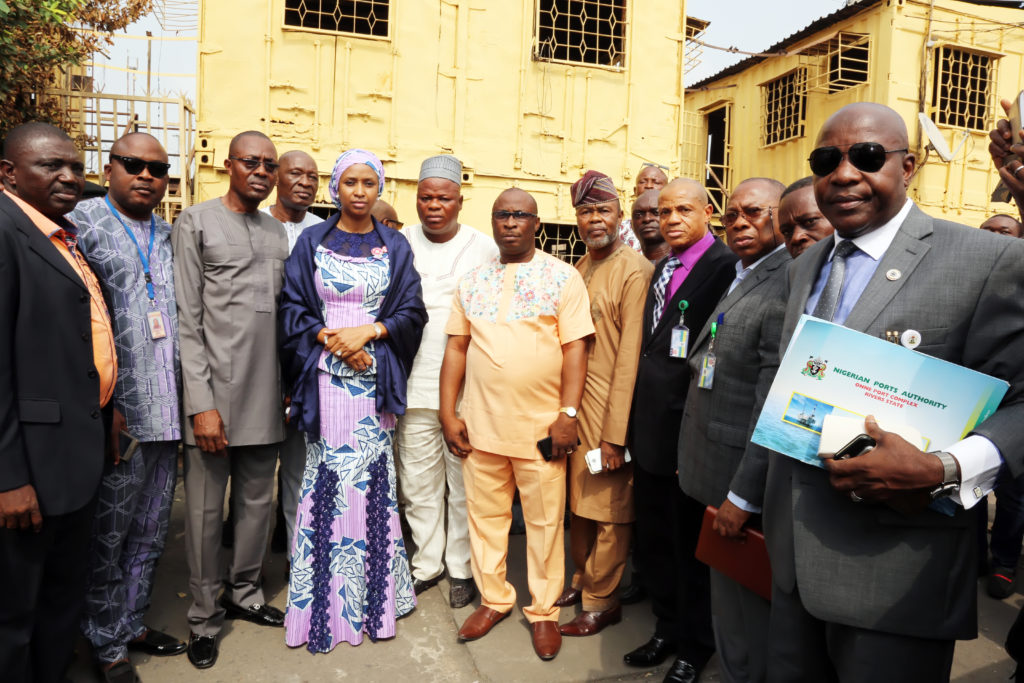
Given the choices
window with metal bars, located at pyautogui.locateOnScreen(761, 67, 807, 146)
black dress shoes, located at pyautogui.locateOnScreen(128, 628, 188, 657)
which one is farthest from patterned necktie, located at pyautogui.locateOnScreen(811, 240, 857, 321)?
window with metal bars, located at pyautogui.locateOnScreen(761, 67, 807, 146)

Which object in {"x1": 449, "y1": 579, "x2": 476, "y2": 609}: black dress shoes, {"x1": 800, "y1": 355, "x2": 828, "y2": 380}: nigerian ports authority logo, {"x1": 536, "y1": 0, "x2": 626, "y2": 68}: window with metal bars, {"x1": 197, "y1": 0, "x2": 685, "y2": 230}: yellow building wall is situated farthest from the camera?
{"x1": 536, "y1": 0, "x2": 626, "y2": 68}: window with metal bars

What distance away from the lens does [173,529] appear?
472 centimetres

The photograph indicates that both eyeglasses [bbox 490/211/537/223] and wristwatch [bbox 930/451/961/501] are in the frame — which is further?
eyeglasses [bbox 490/211/537/223]

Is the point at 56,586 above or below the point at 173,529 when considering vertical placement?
above

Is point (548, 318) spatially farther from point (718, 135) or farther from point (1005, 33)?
point (718, 135)

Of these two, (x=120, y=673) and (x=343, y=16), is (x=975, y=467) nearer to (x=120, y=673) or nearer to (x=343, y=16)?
(x=120, y=673)

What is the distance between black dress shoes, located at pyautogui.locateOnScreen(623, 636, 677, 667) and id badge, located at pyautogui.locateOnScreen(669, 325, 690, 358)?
1.39 metres

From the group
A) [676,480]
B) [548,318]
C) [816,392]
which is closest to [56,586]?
[548,318]

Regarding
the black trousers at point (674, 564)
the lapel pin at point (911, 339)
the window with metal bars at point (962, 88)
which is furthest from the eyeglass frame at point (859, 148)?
the window with metal bars at point (962, 88)

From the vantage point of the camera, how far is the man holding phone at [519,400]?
3.25 m

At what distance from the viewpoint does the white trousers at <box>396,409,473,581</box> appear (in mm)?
3797

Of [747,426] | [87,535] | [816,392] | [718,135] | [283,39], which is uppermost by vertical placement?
[718,135]

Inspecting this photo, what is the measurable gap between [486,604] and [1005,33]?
1452cm

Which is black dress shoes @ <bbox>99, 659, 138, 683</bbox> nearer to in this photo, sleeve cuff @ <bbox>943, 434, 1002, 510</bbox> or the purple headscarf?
the purple headscarf
